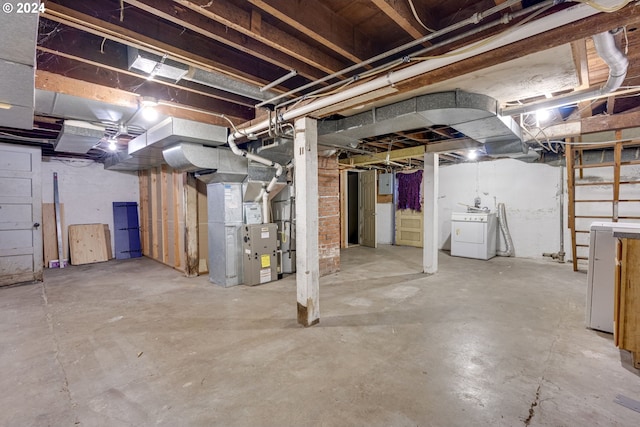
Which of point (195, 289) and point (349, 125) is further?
point (195, 289)

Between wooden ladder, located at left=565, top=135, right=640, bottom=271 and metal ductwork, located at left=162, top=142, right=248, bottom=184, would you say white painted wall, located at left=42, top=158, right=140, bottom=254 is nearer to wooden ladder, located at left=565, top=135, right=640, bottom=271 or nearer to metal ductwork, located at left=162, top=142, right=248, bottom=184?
metal ductwork, located at left=162, top=142, right=248, bottom=184

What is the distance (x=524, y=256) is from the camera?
19.7ft

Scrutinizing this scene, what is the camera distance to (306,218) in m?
2.82

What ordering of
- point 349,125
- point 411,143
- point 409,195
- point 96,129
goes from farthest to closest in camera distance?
point 409,195, point 411,143, point 96,129, point 349,125

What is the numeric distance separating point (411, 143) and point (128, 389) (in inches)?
193

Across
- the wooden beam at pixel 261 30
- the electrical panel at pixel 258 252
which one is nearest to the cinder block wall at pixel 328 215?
the electrical panel at pixel 258 252

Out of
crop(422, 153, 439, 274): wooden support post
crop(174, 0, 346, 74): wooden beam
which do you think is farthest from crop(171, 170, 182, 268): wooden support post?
crop(422, 153, 439, 274): wooden support post

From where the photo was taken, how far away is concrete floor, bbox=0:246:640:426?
1679 mm

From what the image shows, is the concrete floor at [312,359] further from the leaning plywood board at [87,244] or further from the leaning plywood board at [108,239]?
the leaning plywood board at [108,239]

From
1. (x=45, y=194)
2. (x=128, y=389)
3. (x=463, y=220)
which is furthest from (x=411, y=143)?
(x=45, y=194)

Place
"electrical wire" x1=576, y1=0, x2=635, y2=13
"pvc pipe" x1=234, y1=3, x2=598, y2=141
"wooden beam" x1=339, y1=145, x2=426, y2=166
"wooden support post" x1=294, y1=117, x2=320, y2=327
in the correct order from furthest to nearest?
"wooden beam" x1=339, y1=145, x2=426, y2=166 < "wooden support post" x1=294, y1=117, x2=320, y2=327 < "pvc pipe" x1=234, y1=3, x2=598, y2=141 < "electrical wire" x1=576, y1=0, x2=635, y2=13

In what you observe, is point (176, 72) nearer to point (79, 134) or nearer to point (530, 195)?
point (79, 134)

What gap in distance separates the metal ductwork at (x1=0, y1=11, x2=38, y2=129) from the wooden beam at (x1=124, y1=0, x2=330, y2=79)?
0.47 meters

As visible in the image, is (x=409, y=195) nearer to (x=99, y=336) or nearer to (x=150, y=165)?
(x=150, y=165)
